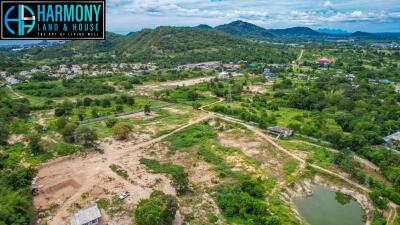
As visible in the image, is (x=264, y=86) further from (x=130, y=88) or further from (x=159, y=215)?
(x=159, y=215)

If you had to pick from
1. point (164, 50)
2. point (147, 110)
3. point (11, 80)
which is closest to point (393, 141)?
point (147, 110)

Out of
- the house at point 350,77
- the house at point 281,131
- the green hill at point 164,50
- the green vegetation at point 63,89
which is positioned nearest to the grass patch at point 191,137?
the house at point 281,131

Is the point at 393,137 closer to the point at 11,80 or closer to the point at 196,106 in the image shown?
the point at 196,106

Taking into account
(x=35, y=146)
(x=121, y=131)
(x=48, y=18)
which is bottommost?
(x=35, y=146)

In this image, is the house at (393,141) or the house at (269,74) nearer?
the house at (393,141)

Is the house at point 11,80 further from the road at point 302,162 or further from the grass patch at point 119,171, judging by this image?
the grass patch at point 119,171

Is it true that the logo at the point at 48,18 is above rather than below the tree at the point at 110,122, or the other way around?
above

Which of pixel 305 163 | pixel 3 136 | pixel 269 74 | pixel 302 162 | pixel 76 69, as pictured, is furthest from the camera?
pixel 76 69
